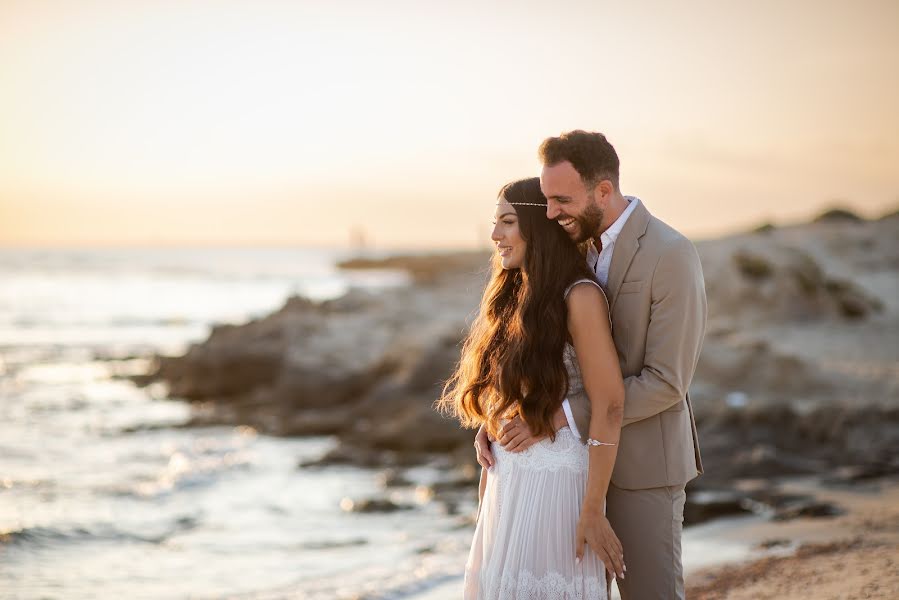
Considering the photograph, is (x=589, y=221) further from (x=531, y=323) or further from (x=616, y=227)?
(x=531, y=323)

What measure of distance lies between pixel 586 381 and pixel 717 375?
10.5 m

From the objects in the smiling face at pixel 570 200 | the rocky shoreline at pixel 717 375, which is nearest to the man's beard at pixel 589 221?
the smiling face at pixel 570 200

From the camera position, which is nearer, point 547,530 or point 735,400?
point 547,530

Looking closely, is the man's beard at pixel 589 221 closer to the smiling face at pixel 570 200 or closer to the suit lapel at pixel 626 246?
the smiling face at pixel 570 200

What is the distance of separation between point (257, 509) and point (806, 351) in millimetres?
10288

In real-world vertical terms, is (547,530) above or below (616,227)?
below

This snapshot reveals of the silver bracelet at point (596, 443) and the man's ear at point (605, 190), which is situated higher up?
the man's ear at point (605, 190)

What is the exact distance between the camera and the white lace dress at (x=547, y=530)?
354cm

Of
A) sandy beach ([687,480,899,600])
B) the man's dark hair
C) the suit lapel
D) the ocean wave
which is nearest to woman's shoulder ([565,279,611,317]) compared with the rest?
the suit lapel

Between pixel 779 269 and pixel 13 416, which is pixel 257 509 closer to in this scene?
pixel 13 416

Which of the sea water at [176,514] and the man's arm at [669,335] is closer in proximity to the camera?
the man's arm at [669,335]

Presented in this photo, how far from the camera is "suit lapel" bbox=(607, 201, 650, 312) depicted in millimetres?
3424

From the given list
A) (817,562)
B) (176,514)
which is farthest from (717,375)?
(176,514)

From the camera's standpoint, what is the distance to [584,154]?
3.35m
